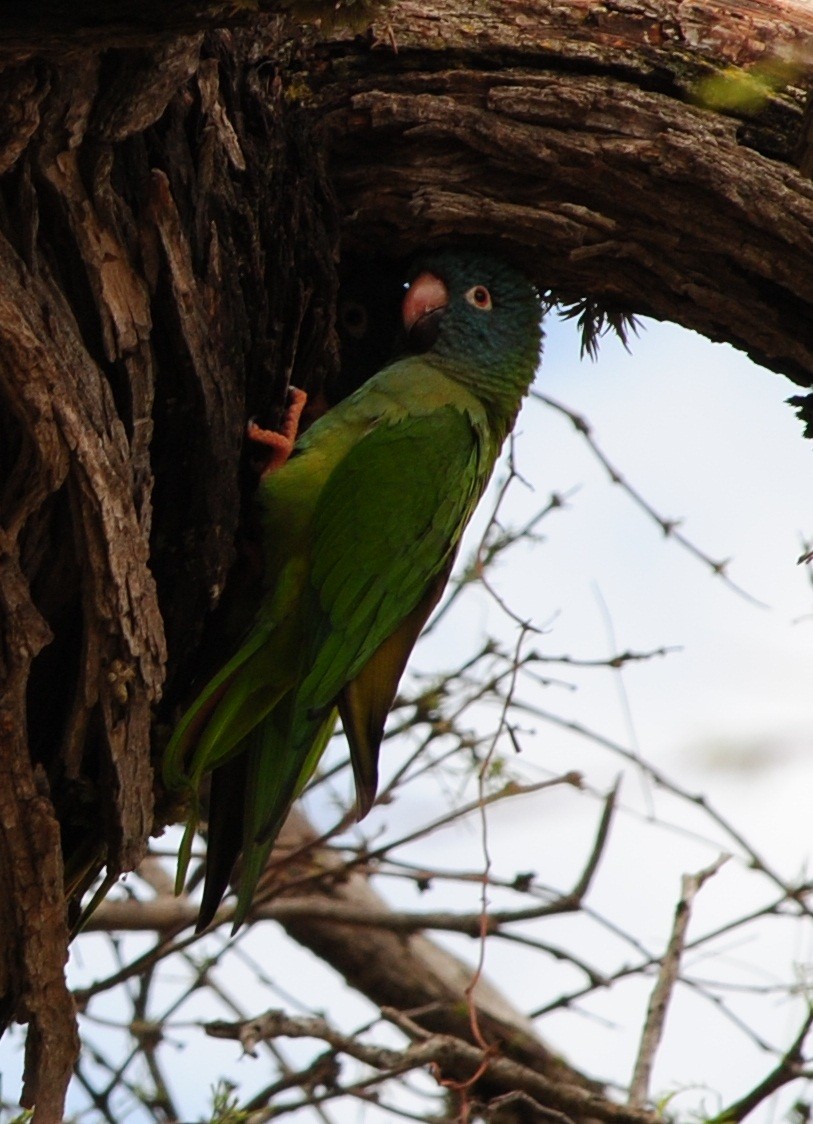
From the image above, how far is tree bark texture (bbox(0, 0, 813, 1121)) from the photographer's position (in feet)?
7.28

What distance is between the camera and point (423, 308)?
3.09 meters

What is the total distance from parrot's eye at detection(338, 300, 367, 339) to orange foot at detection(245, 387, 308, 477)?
0.38m

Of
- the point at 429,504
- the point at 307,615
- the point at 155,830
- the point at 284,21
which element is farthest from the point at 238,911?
the point at 284,21

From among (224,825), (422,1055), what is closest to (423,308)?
(224,825)

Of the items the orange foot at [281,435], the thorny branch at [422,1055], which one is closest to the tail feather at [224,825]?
the thorny branch at [422,1055]

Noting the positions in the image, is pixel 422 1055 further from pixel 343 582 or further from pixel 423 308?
pixel 423 308

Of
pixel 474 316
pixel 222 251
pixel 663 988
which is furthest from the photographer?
pixel 663 988

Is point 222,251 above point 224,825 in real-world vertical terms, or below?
above

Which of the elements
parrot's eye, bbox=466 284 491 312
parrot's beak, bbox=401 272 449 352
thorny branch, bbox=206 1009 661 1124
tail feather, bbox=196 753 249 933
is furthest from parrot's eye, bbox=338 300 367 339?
thorny branch, bbox=206 1009 661 1124

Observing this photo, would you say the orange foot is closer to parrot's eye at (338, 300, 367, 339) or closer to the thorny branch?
parrot's eye at (338, 300, 367, 339)

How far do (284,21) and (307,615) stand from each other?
122 centimetres

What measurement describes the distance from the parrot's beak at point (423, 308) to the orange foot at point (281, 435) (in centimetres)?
36

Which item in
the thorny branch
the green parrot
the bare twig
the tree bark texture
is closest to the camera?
the tree bark texture

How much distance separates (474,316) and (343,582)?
0.76m
